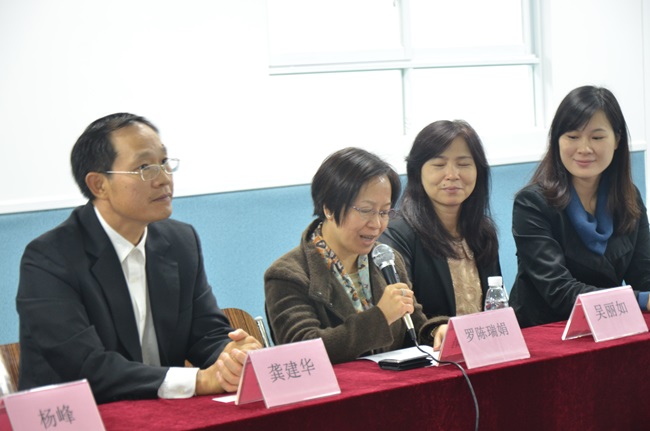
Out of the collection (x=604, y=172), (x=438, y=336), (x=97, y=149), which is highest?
(x=97, y=149)

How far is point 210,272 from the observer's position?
12.1ft

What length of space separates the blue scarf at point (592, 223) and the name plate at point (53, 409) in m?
1.83

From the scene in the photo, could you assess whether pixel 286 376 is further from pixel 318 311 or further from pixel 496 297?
pixel 496 297

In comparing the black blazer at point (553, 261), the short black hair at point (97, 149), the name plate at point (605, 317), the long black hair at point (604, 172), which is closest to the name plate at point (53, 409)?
the short black hair at point (97, 149)

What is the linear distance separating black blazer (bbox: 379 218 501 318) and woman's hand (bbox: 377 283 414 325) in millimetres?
619

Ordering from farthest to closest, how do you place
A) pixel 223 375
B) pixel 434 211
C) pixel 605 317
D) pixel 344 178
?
pixel 434 211 < pixel 344 178 < pixel 605 317 < pixel 223 375

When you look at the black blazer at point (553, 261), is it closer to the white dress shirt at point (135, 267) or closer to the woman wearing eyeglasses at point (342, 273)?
the woman wearing eyeglasses at point (342, 273)

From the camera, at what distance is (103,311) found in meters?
2.07

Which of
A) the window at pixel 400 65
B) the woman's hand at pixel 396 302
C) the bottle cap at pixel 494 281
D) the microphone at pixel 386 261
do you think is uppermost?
the window at pixel 400 65

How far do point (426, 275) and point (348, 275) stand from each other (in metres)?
0.47

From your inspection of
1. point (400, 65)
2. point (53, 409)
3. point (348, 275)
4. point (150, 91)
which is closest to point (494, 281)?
point (348, 275)

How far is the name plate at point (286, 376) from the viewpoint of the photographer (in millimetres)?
1691

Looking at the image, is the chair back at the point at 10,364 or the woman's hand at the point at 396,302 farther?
the chair back at the point at 10,364

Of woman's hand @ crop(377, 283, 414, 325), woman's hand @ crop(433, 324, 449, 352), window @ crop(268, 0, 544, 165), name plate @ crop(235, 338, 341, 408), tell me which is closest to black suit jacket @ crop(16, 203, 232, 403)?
name plate @ crop(235, 338, 341, 408)
